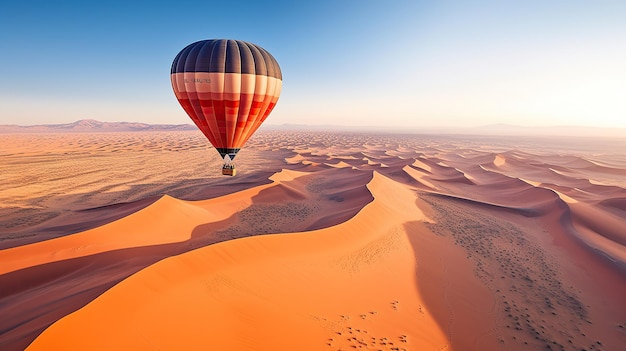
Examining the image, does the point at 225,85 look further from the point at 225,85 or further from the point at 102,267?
the point at 102,267

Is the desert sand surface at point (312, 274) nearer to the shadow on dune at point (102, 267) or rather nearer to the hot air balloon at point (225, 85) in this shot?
the shadow on dune at point (102, 267)

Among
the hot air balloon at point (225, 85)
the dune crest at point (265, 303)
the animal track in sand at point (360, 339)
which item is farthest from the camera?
the hot air balloon at point (225, 85)

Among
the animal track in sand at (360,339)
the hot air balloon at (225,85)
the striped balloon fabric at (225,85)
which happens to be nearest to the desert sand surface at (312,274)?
the animal track in sand at (360,339)

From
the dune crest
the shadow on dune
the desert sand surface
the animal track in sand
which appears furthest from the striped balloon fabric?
the animal track in sand

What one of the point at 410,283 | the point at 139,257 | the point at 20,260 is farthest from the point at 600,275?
the point at 20,260

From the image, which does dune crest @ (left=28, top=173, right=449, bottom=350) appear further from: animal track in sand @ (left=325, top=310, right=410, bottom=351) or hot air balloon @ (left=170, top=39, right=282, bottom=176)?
hot air balloon @ (left=170, top=39, right=282, bottom=176)

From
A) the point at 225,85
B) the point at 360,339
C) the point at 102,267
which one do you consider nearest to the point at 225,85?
the point at 225,85

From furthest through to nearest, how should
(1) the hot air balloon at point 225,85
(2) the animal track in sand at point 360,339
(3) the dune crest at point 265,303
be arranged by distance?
(1) the hot air balloon at point 225,85
(2) the animal track in sand at point 360,339
(3) the dune crest at point 265,303

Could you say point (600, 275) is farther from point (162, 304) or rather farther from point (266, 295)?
point (162, 304)
